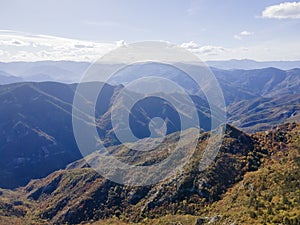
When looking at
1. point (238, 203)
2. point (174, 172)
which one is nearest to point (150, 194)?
point (174, 172)

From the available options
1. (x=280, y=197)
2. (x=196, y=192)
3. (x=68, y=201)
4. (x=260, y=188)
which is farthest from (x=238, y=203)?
(x=68, y=201)

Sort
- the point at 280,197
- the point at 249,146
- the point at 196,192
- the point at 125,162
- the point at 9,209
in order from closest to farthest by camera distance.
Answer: the point at 280,197, the point at 196,192, the point at 249,146, the point at 9,209, the point at 125,162

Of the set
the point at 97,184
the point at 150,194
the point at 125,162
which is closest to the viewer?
the point at 150,194

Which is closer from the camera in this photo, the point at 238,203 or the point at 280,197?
the point at 280,197

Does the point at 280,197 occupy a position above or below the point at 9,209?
above

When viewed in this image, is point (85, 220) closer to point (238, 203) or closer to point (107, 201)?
point (107, 201)

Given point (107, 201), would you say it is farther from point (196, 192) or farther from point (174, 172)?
point (196, 192)

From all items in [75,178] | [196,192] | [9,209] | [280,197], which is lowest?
[9,209]
